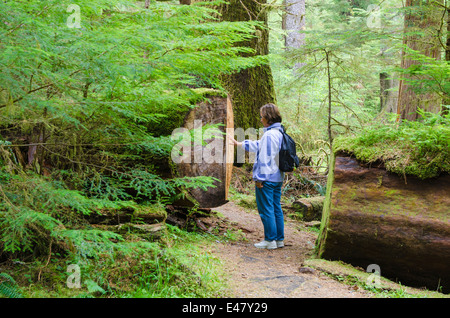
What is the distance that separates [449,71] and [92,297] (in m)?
6.13

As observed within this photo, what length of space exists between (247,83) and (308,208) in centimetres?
374

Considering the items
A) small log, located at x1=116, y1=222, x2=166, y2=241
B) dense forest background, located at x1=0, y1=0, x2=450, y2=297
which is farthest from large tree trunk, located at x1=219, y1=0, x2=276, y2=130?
small log, located at x1=116, y1=222, x2=166, y2=241

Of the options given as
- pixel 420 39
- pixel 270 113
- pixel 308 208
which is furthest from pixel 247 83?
pixel 420 39

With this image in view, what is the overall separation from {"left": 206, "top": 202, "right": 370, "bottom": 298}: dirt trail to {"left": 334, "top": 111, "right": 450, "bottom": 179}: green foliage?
1806mm

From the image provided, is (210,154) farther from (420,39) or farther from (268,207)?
(420,39)

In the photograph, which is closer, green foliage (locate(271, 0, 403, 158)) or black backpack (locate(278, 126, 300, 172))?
black backpack (locate(278, 126, 300, 172))

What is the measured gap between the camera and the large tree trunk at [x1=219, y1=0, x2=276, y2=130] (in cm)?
964

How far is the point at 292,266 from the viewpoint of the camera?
534 cm

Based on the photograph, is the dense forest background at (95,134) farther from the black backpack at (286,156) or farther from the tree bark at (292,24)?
the tree bark at (292,24)

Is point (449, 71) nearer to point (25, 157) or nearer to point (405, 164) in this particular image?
point (405, 164)

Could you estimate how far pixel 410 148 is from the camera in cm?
507
